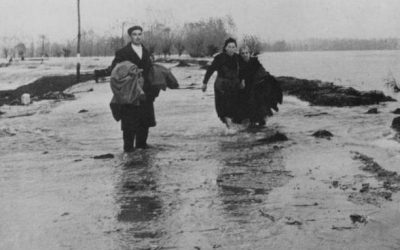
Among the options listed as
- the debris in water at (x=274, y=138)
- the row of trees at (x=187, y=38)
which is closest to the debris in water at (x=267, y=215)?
the debris in water at (x=274, y=138)

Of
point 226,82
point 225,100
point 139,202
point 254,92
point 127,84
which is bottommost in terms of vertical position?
point 139,202

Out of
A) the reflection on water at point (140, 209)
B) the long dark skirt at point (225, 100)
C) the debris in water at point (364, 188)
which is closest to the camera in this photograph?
the reflection on water at point (140, 209)

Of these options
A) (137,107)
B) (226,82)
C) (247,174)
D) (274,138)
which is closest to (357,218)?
(247,174)

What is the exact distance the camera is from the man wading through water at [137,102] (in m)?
8.41

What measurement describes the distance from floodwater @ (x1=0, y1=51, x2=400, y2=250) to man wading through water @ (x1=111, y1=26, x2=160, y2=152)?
1.12 ft

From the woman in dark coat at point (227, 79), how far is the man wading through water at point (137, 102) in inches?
88.6

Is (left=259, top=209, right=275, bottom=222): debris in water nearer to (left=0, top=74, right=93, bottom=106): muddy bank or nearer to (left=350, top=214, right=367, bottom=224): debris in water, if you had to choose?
(left=350, top=214, right=367, bottom=224): debris in water

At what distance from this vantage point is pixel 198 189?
6.20 meters

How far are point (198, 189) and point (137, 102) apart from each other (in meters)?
2.50

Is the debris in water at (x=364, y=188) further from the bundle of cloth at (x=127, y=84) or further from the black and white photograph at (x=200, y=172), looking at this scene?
the bundle of cloth at (x=127, y=84)

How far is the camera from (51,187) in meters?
6.54

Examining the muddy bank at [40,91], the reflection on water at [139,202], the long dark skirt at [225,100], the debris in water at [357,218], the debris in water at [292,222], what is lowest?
the muddy bank at [40,91]

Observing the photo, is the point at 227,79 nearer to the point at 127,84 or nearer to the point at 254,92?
the point at 254,92

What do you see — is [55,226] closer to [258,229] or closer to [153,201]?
[153,201]
